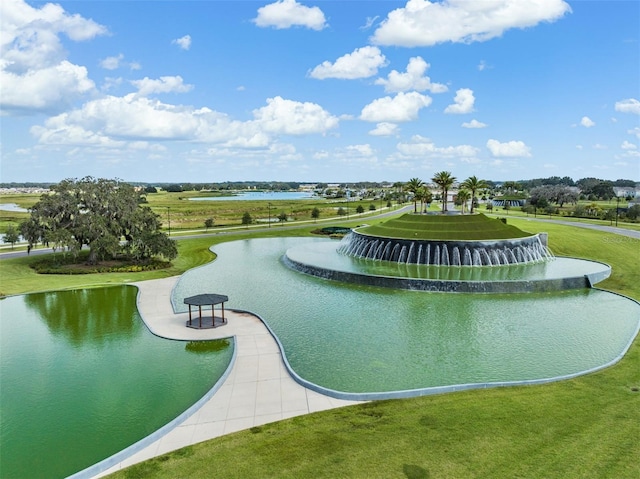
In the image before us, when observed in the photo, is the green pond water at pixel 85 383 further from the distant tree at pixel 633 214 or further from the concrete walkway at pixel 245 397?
the distant tree at pixel 633 214

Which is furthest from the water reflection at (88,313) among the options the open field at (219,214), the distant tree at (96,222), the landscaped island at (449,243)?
the open field at (219,214)

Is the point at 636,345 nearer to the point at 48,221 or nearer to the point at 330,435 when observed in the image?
the point at 330,435

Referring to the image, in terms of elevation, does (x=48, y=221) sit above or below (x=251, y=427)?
above

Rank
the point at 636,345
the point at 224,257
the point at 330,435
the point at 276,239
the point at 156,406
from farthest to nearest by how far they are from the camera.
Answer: the point at 276,239, the point at 224,257, the point at 636,345, the point at 156,406, the point at 330,435

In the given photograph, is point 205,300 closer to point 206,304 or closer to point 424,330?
point 206,304

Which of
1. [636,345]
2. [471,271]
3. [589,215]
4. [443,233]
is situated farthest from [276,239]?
[589,215]

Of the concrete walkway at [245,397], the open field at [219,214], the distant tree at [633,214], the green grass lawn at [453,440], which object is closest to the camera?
the green grass lawn at [453,440]

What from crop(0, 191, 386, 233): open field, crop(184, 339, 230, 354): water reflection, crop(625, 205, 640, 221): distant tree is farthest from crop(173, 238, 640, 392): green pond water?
crop(625, 205, 640, 221): distant tree

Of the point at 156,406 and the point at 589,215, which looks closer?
the point at 156,406
